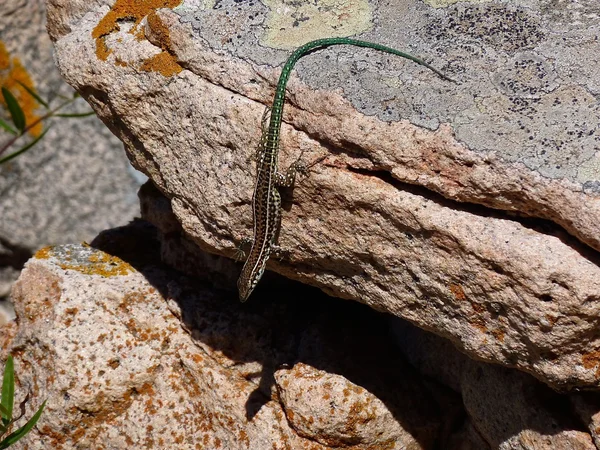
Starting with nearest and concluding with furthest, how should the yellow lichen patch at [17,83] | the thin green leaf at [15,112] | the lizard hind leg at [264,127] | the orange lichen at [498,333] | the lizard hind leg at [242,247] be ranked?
the thin green leaf at [15,112] → the orange lichen at [498,333] → the lizard hind leg at [264,127] → the lizard hind leg at [242,247] → the yellow lichen patch at [17,83]

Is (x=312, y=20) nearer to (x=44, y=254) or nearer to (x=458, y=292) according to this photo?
(x=458, y=292)

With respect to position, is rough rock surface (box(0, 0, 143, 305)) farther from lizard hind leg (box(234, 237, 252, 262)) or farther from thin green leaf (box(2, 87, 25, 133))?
thin green leaf (box(2, 87, 25, 133))

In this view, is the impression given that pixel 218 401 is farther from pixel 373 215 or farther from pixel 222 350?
pixel 373 215

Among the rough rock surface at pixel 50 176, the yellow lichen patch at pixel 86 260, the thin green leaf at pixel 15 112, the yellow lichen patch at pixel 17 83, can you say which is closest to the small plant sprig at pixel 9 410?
the thin green leaf at pixel 15 112

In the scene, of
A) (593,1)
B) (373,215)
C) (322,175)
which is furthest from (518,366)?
(593,1)

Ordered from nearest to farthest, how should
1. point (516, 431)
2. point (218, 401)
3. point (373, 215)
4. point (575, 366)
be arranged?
point (575, 366) < point (373, 215) < point (516, 431) < point (218, 401)

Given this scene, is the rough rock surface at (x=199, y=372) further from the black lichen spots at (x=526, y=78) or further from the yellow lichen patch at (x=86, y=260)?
the black lichen spots at (x=526, y=78)
